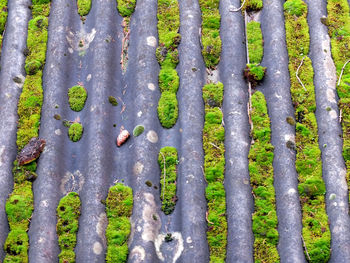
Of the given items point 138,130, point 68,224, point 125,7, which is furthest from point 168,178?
point 125,7

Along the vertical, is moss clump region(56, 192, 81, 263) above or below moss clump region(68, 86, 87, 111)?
below

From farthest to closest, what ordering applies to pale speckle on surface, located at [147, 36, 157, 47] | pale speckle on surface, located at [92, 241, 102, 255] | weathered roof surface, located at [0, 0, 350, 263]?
pale speckle on surface, located at [147, 36, 157, 47]
weathered roof surface, located at [0, 0, 350, 263]
pale speckle on surface, located at [92, 241, 102, 255]

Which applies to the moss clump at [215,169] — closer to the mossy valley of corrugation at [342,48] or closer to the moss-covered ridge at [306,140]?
the moss-covered ridge at [306,140]

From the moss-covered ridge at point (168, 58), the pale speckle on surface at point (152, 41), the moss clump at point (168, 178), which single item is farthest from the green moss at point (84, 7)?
the moss clump at point (168, 178)

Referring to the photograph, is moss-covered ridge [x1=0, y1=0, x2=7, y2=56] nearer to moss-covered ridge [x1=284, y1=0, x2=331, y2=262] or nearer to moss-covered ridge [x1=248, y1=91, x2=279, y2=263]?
moss-covered ridge [x1=248, y1=91, x2=279, y2=263]

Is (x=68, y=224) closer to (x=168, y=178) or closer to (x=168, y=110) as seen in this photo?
(x=168, y=178)

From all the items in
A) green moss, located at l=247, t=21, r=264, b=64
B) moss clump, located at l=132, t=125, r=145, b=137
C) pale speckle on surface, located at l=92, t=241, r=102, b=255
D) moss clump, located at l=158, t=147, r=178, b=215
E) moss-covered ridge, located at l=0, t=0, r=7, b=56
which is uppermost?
moss-covered ridge, located at l=0, t=0, r=7, b=56

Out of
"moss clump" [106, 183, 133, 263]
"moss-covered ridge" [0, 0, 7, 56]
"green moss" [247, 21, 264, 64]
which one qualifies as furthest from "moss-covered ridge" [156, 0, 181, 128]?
"moss-covered ridge" [0, 0, 7, 56]

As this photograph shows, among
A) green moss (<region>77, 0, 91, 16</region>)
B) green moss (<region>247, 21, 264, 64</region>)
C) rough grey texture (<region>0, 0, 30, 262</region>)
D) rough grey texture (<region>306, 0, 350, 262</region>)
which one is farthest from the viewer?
green moss (<region>77, 0, 91, 16</region>)

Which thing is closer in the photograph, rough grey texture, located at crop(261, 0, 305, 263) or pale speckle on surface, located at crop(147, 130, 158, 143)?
rough grey texture, located at crop(261, 0, 305, 263)
